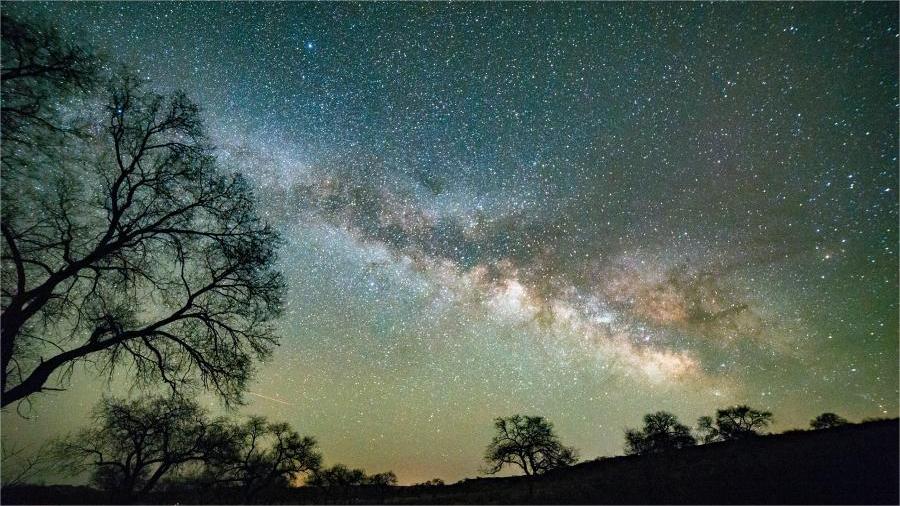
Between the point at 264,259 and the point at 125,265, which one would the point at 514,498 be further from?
the point at 125,265

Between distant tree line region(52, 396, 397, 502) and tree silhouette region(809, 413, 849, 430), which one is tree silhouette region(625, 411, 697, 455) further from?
distant tree line region(52, 396, 397, 502)

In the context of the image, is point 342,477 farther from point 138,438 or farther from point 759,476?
point 759,476

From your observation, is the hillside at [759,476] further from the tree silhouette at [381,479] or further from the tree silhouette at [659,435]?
the tree silhouette at [381,479]

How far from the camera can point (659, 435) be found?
4209 cm

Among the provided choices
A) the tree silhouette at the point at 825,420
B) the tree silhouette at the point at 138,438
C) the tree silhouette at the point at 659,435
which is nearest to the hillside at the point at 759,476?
the tree silhouette at the point at 659,435

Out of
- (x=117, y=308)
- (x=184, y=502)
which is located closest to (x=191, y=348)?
(x=117, y=308)

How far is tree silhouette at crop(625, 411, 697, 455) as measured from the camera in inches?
1639

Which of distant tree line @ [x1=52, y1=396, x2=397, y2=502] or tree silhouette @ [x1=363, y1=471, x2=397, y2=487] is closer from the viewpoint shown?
distant tree line @ [x1=52, y1=396, x2=397, y2=502]

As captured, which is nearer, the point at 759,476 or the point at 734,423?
the point at 759,476

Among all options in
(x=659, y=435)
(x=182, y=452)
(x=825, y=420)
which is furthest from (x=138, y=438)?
(x=825, y=420)

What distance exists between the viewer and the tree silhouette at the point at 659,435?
41625 millimetres

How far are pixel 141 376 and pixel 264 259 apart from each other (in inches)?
159

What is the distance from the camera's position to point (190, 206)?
9086mm

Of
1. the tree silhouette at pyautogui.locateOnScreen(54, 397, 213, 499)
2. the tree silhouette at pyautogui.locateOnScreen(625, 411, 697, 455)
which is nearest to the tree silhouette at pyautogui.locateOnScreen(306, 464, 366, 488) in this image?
the tree silhouette at pyautogui.locateOnScreen(54, 397, 213, 499)
